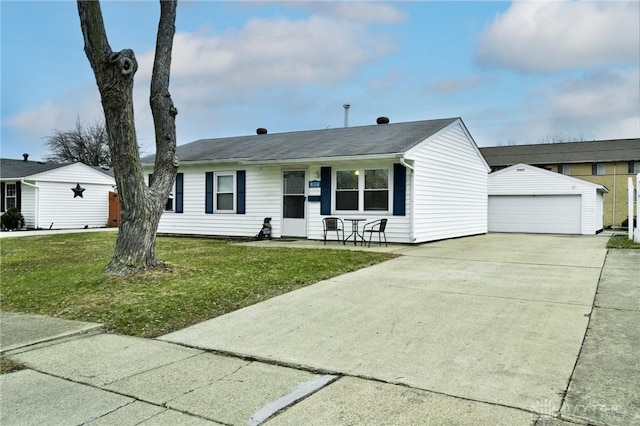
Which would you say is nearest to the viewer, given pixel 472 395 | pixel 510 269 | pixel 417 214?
pixel 472 395

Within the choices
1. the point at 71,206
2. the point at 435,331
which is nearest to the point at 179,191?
the point at 71,206

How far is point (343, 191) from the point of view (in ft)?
47.5

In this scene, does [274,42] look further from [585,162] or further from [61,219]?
[585,162]

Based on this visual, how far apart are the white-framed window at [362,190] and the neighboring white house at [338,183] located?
0.03 metres

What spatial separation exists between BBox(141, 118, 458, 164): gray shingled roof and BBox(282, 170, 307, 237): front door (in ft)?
2.65

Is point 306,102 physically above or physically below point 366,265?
above

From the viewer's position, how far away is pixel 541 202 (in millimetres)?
22625

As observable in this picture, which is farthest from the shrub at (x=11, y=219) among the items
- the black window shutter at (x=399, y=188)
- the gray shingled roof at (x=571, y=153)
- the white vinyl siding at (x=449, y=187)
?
the gray shingled roof at (x=571, y=153)

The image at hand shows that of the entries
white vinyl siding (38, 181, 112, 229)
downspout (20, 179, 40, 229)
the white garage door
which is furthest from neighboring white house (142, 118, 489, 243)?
white vinyl siding (38, 181, 112, 229)

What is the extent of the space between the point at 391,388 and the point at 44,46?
13438mm

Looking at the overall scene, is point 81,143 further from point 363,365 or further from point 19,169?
point 363,365

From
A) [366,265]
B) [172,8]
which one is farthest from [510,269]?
[172,8]

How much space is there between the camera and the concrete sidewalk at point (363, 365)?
3.03 meters

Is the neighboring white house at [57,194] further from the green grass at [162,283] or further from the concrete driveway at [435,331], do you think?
the concrete driveway at [435,331]
